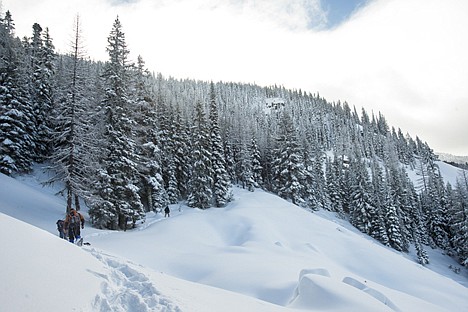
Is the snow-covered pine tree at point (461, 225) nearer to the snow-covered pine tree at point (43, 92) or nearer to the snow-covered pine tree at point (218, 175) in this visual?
the snow-covered pine tree at point (218, 175)

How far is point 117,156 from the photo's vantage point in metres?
22.2

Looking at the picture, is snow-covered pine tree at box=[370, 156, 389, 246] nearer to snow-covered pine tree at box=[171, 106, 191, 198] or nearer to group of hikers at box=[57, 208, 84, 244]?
snow-covered pine tree at box=[171, 106, 191, 198]

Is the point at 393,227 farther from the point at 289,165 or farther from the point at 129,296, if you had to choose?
the point at 129,296

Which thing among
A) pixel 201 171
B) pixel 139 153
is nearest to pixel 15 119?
pixel 139 153

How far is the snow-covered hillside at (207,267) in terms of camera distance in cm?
497

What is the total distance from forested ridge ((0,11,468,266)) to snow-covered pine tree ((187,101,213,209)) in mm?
121

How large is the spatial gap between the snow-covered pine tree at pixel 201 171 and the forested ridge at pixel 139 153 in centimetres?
12

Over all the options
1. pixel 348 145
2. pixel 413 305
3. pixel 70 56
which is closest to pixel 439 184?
pixel 348 145

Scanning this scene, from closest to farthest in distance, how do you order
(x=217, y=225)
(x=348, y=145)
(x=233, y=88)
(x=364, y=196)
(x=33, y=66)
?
(x=217, y=225) < (x=33, y=66) < (x=364, y=196) < (x=348, y=145) < (x=233, y=88)

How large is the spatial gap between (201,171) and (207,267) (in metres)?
20.7

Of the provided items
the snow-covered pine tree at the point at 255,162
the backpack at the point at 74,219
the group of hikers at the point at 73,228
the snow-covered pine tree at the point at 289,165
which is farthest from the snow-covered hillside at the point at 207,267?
the snow-covered pine tree at the point at 255,162

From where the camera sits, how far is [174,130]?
41.8m

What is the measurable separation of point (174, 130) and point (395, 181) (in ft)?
142

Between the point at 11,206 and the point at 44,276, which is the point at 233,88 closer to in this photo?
the point at 11,206
